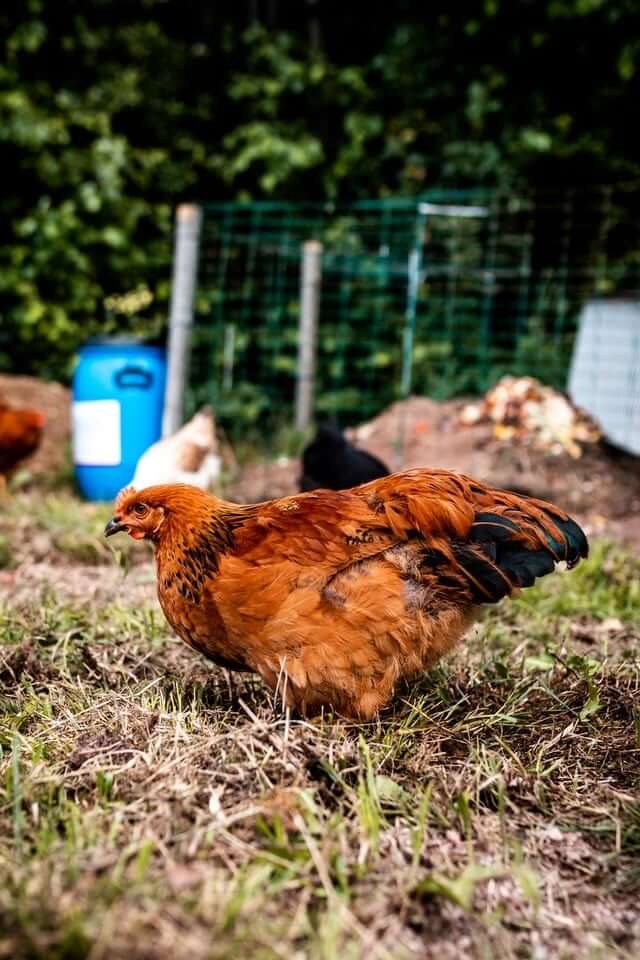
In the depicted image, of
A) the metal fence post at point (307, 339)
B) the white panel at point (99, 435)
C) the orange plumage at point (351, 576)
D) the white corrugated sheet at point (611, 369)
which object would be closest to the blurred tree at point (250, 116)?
the metal fence post at point (307, 339)

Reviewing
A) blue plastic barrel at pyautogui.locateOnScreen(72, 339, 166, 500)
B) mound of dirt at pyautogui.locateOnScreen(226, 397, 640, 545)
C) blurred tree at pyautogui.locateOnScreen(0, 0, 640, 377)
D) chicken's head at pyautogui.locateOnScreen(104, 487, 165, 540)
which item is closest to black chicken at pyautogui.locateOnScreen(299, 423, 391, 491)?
mound of dirt at pyautogui.locateOnScreen(226, 397, 640, 545)

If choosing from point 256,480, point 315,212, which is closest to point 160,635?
point 256,480

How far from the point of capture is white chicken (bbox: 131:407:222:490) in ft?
18.4

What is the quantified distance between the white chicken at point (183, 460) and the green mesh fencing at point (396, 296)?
5.94 feet

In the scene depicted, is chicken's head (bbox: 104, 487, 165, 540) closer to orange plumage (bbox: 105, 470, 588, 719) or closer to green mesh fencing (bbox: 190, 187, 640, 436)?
orange plumage (bbox: 105, 470, 588, 719)

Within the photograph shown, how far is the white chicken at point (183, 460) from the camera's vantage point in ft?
18.4

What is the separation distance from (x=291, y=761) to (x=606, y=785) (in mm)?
768

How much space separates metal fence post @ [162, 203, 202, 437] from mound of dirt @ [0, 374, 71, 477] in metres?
1.12

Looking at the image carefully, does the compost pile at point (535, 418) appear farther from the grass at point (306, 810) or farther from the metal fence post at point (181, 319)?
the grass at point (306, 810)

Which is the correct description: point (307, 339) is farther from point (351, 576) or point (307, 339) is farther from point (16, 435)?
point (351, 576)

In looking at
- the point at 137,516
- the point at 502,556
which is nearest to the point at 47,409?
the point at 137,516

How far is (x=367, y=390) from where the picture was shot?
27.1ft

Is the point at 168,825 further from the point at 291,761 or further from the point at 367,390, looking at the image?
the point at 367,390

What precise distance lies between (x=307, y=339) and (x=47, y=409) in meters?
2.23
